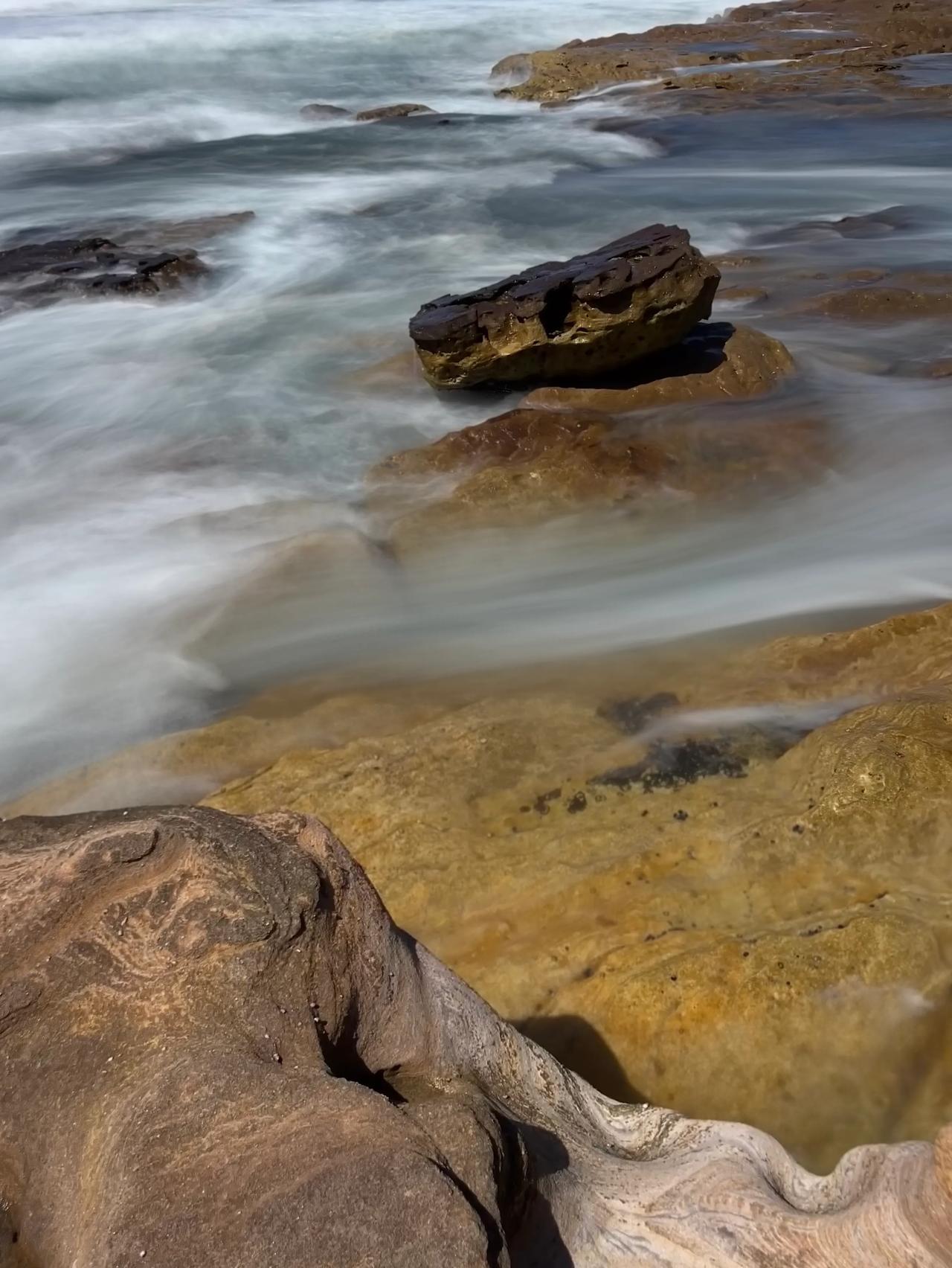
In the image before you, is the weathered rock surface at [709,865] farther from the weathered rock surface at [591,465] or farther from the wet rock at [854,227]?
the wet rock at [854,227]

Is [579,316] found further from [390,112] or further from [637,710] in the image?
[390,112]

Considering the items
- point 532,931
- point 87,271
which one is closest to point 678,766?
point 532,931

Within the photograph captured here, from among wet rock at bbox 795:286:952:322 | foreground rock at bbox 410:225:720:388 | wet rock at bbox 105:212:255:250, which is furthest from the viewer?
wet rock at bbox 105:212:255:250

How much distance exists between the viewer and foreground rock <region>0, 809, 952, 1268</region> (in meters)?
1.89

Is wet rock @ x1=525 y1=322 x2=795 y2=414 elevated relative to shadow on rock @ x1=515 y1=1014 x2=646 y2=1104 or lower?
elevated

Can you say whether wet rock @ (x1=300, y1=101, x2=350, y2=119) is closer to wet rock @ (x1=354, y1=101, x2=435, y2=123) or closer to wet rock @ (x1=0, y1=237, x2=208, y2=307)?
wet rock @ (x1=354, y1=101, x2=435, y2=123)

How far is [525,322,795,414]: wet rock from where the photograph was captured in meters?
8.47

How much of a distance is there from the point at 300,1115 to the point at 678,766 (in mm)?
2845

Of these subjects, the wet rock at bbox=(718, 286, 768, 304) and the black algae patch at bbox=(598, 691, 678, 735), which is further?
the wet rock at bbox=(718, 286, 768, 304)

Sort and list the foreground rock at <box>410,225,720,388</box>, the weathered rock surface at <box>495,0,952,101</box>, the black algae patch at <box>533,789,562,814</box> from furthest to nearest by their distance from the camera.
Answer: the weathered rock surface at <box>495,0,952,101</box>, the foreground rock at <box>410,225,720,388</box>, the black algae patch at <box>533,789,562,814</box>

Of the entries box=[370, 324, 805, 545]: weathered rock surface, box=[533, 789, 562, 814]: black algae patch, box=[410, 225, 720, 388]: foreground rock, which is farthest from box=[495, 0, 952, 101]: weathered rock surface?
box=[533, 789, 562, 814]: black algae patch

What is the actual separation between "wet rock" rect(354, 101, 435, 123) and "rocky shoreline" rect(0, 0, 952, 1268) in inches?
662

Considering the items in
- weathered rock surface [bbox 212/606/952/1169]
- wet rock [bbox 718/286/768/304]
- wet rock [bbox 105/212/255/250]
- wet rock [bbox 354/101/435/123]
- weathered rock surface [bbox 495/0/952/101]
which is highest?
weathered rock surface [bbox 495/0/952/101]

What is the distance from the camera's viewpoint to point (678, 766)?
4.56 metres
